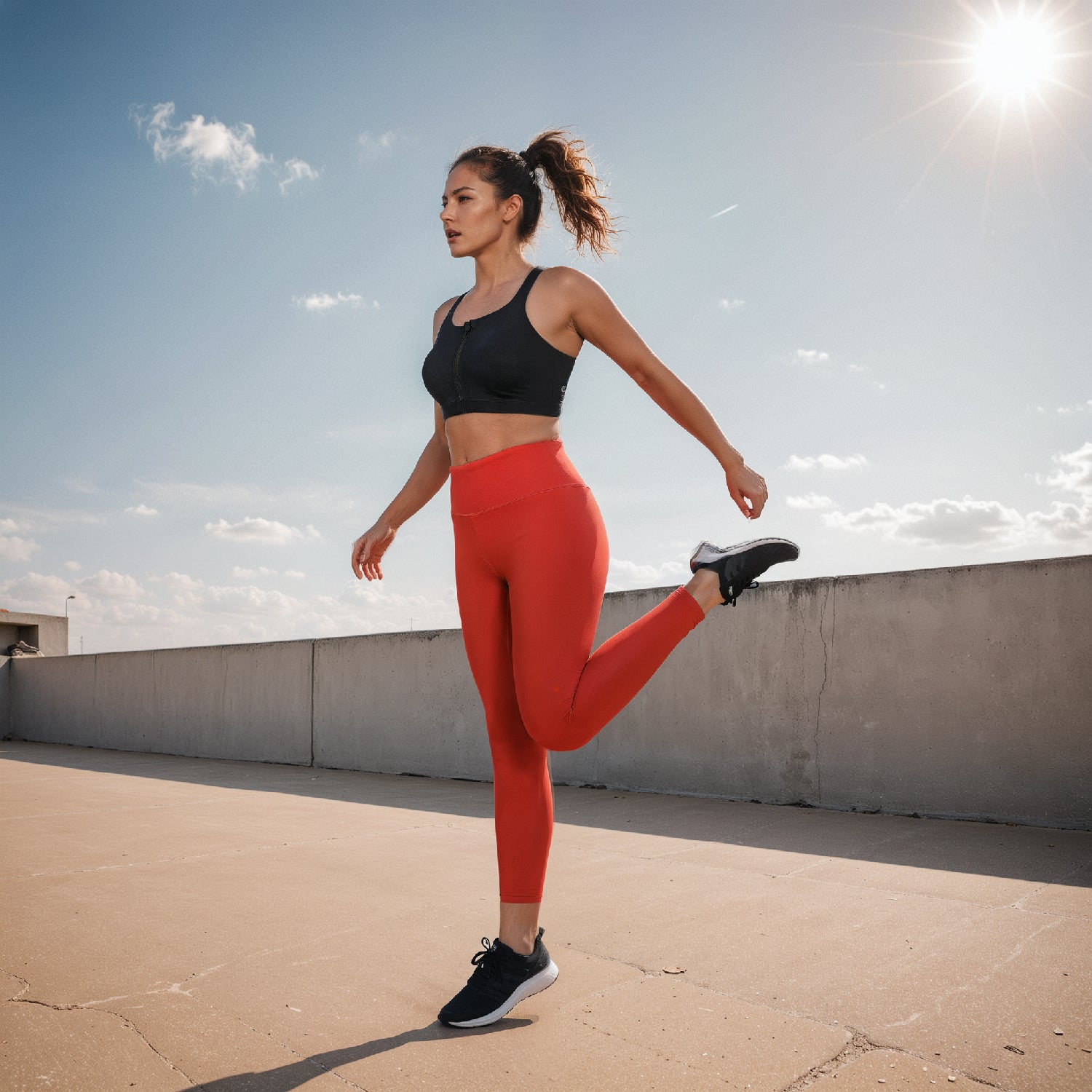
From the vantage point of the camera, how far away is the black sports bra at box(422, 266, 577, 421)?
5.64ft

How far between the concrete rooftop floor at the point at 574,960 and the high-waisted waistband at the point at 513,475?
967mm

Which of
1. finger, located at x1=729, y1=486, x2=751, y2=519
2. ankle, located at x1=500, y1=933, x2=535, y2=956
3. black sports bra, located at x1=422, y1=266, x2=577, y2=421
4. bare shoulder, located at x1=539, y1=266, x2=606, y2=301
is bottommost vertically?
ankle, located at x1=500, y1=933, x2=535, y2=956

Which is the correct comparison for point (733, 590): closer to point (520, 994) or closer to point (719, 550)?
point (719, 550)

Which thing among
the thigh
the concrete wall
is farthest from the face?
the concrete wall

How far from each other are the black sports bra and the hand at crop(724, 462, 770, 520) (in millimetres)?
378

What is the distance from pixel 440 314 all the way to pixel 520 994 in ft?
4.67

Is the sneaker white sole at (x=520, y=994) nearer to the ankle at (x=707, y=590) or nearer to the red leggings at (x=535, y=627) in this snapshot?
the red leggings at (x=535, y=627)

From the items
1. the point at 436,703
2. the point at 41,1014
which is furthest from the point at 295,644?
the point at 41,1014

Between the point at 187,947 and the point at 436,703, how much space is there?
4873 mm

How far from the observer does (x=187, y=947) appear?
2.04 m

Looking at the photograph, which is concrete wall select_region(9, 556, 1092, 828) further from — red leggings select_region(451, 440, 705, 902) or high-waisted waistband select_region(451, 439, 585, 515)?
high-waisted waistband select_region(451, 439, 585, 515)

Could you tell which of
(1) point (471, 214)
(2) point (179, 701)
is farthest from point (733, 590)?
(2) point (179, 701)

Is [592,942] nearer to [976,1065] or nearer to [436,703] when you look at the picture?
[976,1065]

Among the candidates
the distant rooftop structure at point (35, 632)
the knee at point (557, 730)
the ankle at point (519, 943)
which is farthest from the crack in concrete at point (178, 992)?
the distant rooftop structure at point (35, 632)
